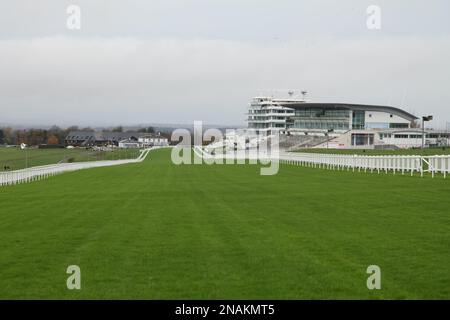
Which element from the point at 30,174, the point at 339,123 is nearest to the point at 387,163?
the point at 30,174

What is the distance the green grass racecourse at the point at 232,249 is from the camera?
800 cm

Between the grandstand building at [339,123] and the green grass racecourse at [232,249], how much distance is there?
11572cm

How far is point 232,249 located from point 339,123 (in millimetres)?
145389

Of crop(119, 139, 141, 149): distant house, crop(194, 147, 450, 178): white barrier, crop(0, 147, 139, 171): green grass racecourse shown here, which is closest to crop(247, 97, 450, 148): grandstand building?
crop(119, 139, 141, 149): distant house

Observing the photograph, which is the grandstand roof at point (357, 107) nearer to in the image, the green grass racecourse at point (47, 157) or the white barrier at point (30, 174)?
the green grass racecourse at point (47, 157)

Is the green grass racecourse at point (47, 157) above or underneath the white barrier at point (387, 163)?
underneath

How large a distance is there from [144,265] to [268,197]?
11607 millimetres

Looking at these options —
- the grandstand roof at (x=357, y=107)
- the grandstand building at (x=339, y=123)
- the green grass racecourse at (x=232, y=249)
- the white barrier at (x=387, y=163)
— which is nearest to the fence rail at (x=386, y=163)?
the white barrier at (x=387, y=163)

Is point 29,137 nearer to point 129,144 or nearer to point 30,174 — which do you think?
point 129,144

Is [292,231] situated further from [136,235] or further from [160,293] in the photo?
[160,293]

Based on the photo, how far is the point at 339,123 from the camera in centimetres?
15312
